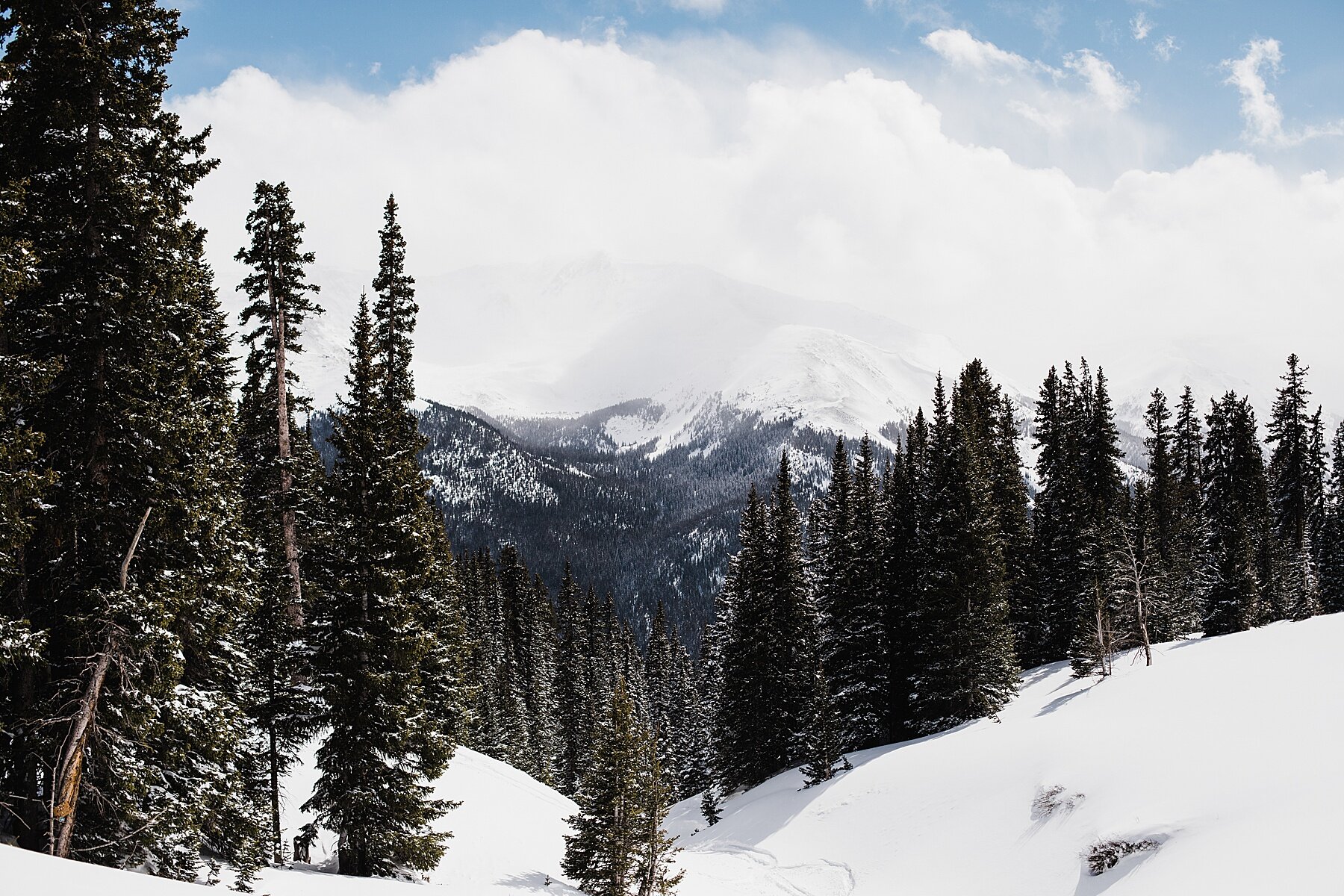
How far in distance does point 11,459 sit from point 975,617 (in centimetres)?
3760

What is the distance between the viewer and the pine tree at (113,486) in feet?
42.4

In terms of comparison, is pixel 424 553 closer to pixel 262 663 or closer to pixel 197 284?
pixel 262 663

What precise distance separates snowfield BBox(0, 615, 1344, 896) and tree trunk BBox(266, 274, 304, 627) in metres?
7.36

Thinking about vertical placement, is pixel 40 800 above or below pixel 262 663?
below

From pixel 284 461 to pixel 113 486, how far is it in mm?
11423

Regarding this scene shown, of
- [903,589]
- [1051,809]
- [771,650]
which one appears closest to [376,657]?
[1051,809]

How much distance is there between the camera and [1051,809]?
2270 centimetres

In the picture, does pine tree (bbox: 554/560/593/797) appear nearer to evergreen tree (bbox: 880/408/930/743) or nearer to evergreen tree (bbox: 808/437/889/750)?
evergreen tree (bbox: 808/437/889/750)

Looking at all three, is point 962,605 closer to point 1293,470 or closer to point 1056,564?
point 1056,564

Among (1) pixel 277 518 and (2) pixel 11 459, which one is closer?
(2) pixel 11 459

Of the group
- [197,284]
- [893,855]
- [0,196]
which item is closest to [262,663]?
[197,284]

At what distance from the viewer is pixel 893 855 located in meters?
27.2

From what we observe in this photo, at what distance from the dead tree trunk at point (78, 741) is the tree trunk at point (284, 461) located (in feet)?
31.4

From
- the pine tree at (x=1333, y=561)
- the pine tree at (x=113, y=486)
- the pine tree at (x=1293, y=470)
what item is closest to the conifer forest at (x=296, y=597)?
the pine tree at (x=113, y=486)
